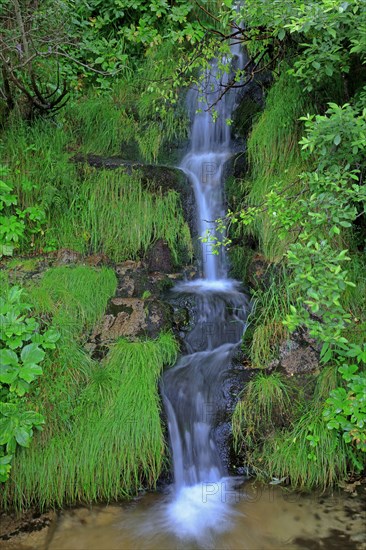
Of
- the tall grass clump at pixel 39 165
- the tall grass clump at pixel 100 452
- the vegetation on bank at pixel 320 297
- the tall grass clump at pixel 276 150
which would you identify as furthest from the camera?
the tall grass clump at pixel 39 165

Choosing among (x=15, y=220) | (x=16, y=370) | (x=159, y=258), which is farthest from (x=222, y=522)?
(x=15, y=220)

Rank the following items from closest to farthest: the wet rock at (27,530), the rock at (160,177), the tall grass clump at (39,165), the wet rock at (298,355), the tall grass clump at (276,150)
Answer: the wet rock at (27,530) → the wet rock at (298,355) → the tall grass clump at (276,150) → the tall grass clump at (39,165) → the rock at (160,177)

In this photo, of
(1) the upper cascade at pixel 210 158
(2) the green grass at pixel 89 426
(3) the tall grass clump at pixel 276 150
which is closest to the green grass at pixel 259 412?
(2) the green grass at pixel 89 426

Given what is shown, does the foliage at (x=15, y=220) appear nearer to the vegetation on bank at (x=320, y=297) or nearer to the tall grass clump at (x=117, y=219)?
the tall grass clump at (x=117, y=219)

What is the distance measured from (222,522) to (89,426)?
1130 mm

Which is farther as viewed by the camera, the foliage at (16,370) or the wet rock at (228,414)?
the wet rock at (228,414)

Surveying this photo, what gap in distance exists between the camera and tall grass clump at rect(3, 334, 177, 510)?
10.0ft

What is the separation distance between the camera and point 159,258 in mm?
4742

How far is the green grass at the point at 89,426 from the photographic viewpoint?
3.06 meters

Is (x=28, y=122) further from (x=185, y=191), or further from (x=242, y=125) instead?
(x=242, y=125)

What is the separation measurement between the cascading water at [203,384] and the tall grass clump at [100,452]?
23 cm

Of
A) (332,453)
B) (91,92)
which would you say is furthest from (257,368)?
(91,92)

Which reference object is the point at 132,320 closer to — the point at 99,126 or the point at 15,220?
the point at 15,220

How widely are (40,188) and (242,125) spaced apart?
2.53 m
